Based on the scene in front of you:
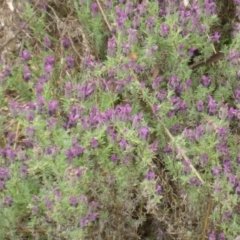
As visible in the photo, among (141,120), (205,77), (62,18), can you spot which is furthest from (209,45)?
(62,18)

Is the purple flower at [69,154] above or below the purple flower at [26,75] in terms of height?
below

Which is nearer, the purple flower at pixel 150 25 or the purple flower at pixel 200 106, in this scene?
the purple flower at pixel 200 106

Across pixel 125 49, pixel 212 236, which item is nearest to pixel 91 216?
pixel 212 236

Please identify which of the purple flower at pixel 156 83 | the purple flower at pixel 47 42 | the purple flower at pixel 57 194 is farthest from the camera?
the purple flower at pixel 47 42

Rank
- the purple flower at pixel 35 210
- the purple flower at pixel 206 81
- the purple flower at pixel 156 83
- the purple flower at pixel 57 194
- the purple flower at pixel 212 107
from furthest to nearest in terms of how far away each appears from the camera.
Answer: the purple flower at pixel 206 81 → the purple flower at pixel 156 83 → the purple flower at pixel 212 107 → the purple flower at pixel 35 210 → the purple flower at pixel 57 194

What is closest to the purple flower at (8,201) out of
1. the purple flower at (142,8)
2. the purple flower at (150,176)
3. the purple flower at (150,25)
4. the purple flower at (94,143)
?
the purple flower at (94,143)

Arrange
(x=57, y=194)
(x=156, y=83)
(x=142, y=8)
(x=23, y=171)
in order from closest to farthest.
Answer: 1. (x=57, y=194)
2. (x=23, y=171)
3. (x=156, y=83)
4. (x=142, y=8)

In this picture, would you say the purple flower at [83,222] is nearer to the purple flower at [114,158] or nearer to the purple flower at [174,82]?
the purple flower at [114,158]

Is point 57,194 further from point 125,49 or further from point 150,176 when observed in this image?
point 125,49

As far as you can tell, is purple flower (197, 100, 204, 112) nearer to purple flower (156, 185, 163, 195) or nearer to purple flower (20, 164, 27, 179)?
purple flower (156, 185, 163, 195)
